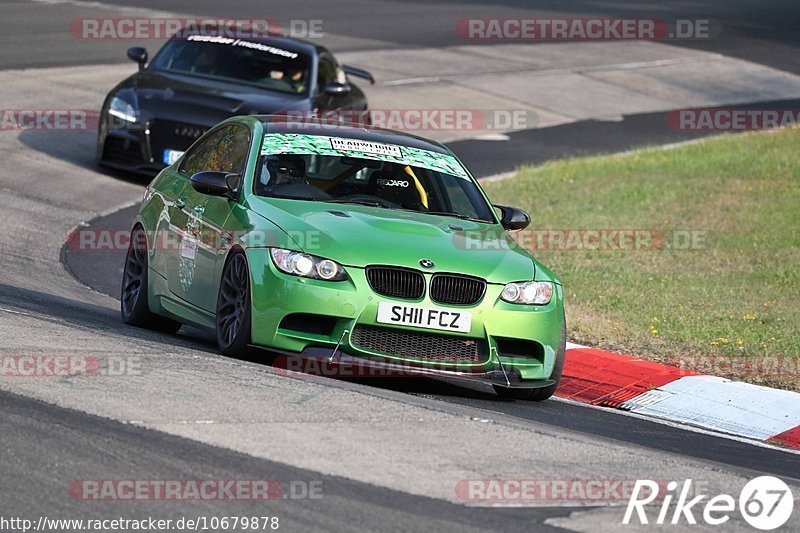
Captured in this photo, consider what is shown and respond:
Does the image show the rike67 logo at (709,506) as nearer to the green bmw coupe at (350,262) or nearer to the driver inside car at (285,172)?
the green bmw coupe at (350,262)

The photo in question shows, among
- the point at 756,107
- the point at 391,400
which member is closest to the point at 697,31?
the point at 756,107

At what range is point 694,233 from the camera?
54.2ft

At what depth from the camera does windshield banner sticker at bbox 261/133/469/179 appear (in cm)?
974

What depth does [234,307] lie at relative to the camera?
8.84m

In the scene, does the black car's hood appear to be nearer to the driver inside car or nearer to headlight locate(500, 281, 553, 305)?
the driver inside car

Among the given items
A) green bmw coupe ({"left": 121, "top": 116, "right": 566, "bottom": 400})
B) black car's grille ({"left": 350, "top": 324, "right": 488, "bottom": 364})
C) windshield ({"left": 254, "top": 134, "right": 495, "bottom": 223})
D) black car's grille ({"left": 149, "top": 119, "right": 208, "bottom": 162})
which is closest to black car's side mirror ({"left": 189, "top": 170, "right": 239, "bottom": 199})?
green bmw coupe ({"left": 121, "top": 116, "right": 566, "bottom": 400})

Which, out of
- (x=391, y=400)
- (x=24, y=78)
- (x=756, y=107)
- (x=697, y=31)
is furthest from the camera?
(x=697, y=31)

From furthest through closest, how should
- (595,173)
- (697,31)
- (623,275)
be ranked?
(697,31) < (595,173) < (623,275)

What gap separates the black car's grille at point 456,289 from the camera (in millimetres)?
8477

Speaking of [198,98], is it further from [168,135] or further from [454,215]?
[454,215]

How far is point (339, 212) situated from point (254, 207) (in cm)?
51

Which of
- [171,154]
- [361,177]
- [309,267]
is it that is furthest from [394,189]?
[171,154]

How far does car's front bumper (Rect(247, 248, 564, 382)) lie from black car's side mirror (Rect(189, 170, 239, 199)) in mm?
793

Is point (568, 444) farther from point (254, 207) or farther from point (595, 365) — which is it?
point (595, 365)
